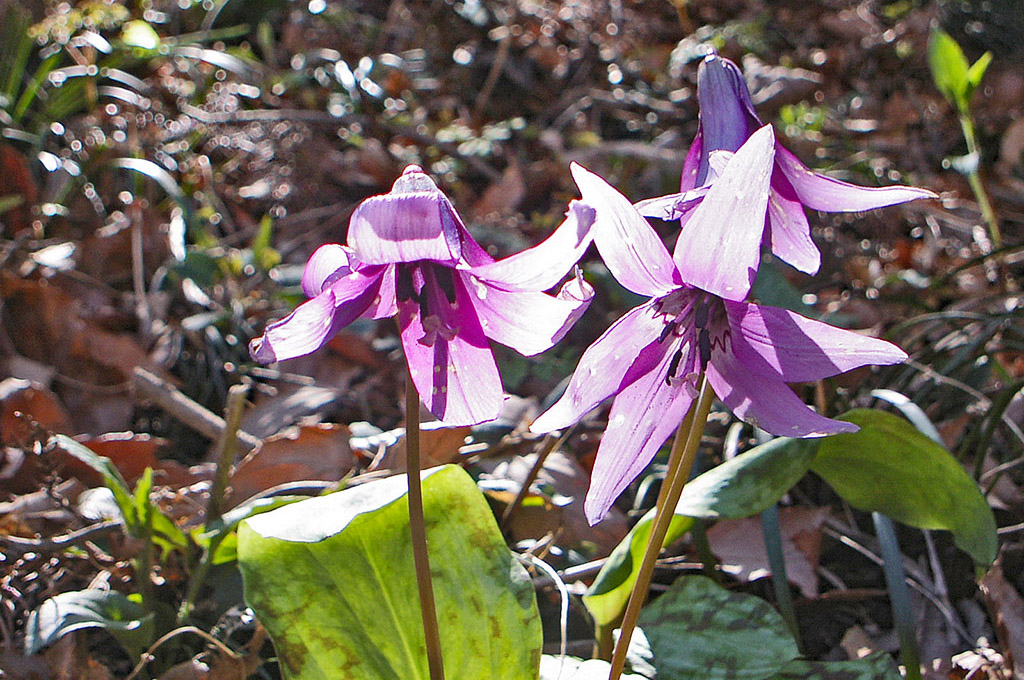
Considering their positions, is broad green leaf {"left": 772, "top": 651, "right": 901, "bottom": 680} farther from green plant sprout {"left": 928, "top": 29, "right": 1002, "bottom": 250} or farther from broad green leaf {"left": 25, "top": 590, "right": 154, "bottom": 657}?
green plant sprout {"left": 928, "top": 29, "right": 1002, "bottom": 250}

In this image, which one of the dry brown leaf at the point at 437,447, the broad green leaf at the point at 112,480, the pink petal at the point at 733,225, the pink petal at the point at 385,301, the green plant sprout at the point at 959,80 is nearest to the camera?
the pink petal at the point at 733,225

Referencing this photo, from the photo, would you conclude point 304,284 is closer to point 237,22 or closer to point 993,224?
point 993,224

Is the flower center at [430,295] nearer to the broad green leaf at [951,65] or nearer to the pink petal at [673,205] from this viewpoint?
the pink petal at [673,205]

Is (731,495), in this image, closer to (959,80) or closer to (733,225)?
(733,225)

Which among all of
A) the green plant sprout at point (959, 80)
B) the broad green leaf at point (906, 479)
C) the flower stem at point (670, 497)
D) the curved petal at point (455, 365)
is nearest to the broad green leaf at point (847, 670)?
the broad green leaf at point (906, 479)

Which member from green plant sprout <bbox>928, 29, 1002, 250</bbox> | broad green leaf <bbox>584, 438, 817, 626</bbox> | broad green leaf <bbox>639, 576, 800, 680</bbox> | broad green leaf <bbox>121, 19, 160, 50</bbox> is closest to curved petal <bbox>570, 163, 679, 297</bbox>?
broad green leaf <bbox>584, 438, 817, 626</bbox>

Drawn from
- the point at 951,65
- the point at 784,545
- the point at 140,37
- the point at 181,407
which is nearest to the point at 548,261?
the point at 784,545
